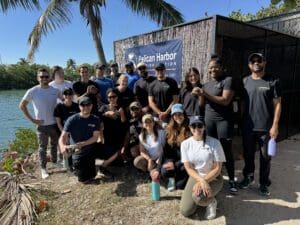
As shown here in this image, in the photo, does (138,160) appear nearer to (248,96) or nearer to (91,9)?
(248,96)

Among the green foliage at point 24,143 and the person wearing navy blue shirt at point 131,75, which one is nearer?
the person wearing navy blue shirt at point 131,75

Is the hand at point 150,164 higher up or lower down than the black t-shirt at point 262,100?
lower down

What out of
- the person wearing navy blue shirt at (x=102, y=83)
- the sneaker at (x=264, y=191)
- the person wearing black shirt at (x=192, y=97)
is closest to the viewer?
the sneaker at (x=264, y=191)

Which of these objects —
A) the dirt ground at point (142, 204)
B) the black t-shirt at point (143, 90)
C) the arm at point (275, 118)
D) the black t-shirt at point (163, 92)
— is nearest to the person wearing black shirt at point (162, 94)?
the black t-shirt at point (163, 92)

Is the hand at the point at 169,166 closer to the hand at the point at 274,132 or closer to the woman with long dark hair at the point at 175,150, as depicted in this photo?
the woman with long dark hair at the point at 175,150

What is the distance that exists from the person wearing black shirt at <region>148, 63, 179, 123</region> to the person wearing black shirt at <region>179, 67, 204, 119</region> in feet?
0.88

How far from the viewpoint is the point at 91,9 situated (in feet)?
26.5

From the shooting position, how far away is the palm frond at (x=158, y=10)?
8.23 m

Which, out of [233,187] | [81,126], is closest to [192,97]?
[233,187]

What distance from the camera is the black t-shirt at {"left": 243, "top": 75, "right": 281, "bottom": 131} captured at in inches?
138

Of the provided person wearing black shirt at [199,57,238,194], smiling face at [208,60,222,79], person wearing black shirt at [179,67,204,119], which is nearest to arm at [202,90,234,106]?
person wearing black shirt at [199,57,238,194]

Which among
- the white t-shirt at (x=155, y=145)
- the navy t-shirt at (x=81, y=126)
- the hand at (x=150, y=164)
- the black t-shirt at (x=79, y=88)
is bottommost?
the hand at (x=150, y=164)

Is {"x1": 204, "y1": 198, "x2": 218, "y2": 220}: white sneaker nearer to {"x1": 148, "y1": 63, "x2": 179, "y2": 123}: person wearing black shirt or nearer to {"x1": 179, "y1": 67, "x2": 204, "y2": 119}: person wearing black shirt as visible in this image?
{"x1": 179, "y1": 67, "x2": 204, "y2": 119}: person wearing black shirt

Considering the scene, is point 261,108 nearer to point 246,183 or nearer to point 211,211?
point 246,183
